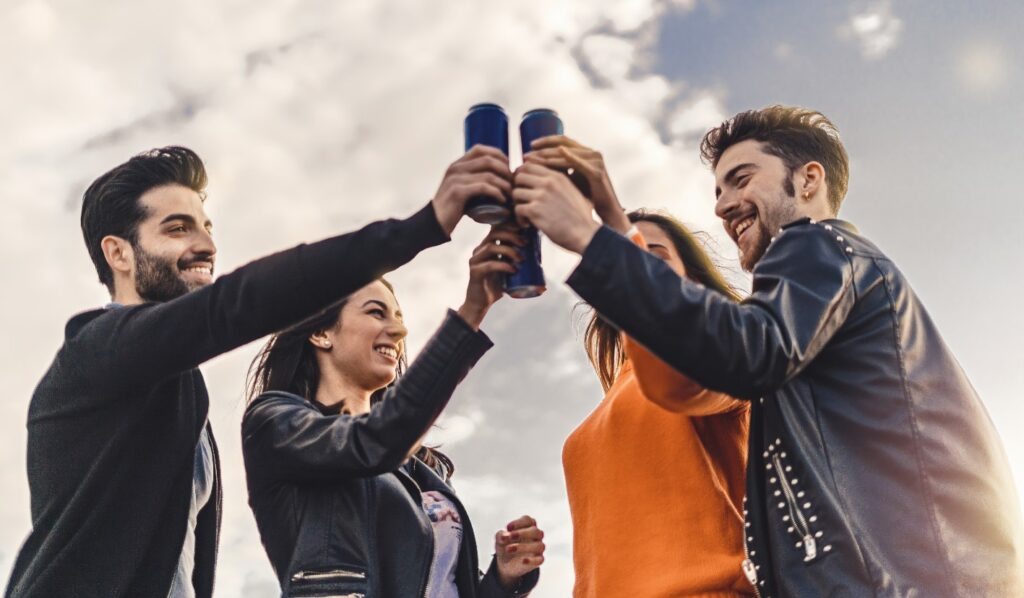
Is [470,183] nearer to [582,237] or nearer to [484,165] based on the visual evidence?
[484,165]

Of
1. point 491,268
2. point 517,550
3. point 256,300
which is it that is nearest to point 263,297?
point 256,300

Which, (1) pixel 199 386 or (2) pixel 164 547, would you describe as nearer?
(2) pixel 164 547

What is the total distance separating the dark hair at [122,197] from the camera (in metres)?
4.59

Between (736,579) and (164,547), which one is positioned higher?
(164,547)

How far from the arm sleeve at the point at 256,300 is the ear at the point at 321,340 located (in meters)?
1.65

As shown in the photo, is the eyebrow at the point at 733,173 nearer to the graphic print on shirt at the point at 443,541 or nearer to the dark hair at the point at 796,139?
the dark hair at the point at 796,139

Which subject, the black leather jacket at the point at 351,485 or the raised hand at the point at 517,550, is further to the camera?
the raised hand at the point at 517,550

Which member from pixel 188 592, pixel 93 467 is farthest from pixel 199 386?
pixel 188 592

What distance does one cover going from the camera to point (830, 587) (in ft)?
9.11

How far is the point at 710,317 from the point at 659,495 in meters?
1.20

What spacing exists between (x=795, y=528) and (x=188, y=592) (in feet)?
8.23

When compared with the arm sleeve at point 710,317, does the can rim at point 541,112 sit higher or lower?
higher

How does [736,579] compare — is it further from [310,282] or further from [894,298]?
[310,282]

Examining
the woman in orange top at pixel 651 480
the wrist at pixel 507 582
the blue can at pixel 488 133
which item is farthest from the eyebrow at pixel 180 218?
the wrist at pixel 507 582
